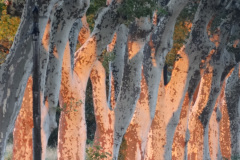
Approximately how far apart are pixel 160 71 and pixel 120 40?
5.08 ft

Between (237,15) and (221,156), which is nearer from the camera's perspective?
(237,15)

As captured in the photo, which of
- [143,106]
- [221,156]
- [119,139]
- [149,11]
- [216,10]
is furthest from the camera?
[221,156]

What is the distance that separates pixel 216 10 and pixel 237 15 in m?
2.01

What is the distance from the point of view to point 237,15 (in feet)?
72.8

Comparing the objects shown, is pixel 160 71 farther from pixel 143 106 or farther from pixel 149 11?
pixel 149 11

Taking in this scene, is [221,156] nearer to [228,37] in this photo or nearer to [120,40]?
[228,37]

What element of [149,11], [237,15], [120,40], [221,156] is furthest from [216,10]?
[221,156]

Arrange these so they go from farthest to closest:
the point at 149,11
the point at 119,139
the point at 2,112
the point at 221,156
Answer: the point at 221,156
the point at 119,139
the point at 149,11
the point at 2,112

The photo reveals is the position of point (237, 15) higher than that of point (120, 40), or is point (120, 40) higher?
point (237, 15)

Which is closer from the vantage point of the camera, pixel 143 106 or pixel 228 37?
pixel 143 106

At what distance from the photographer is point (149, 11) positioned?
1528cm

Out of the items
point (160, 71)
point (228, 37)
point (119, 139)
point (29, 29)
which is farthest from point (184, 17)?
point (29, 29)

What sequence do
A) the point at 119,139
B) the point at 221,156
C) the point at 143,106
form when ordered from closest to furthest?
the point at 119,139
the point at 143,106
the point at 221,156

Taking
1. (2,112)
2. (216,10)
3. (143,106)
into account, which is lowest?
(2,112)
